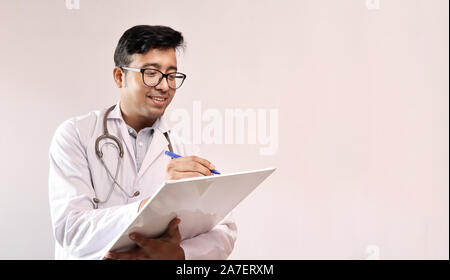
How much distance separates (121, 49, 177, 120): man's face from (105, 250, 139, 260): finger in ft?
1.96

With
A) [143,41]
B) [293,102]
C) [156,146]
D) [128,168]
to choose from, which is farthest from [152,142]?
[293,102]

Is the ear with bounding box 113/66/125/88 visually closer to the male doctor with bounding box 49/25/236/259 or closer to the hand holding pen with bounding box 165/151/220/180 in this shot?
the male doctor with bounding box 49/25/236/259

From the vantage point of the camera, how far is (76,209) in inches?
49.0

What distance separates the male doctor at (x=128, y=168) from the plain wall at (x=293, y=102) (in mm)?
496

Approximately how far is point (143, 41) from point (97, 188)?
0.55 meters

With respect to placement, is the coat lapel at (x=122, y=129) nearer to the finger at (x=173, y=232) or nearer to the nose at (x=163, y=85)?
the nose at (x=163, y=85)

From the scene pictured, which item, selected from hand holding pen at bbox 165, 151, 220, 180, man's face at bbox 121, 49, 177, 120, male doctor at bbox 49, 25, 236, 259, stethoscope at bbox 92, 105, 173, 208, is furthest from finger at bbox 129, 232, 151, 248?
man's face at bbox 121, 49, 177, 120

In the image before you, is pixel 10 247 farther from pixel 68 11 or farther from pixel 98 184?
pixel 68 11

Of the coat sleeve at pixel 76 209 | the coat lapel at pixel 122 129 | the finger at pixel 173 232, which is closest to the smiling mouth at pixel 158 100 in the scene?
the coat lapel at pixel 122 129

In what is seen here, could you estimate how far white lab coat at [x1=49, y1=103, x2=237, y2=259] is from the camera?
116cm

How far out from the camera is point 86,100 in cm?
197

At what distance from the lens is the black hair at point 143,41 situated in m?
1.52

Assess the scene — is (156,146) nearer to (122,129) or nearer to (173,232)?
(122,129)
